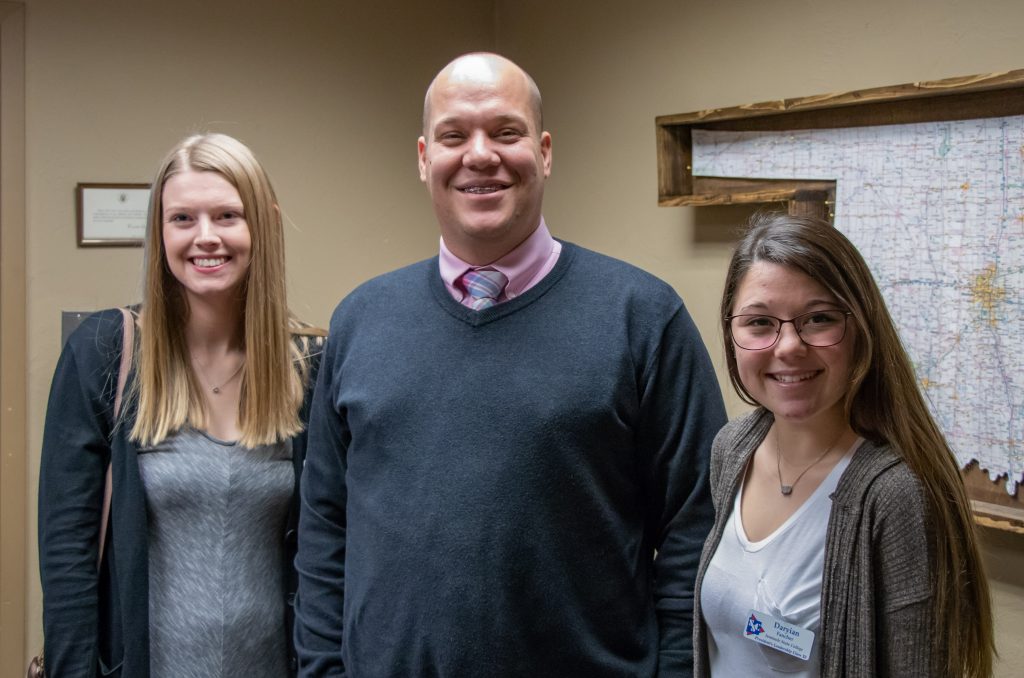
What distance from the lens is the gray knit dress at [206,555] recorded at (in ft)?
5.60

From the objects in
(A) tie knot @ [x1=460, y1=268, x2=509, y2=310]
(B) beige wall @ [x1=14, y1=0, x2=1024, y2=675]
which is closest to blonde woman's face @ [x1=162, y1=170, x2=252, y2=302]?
(A) tie knot @ [x1=460, y1=268, x2=509, y2=310]

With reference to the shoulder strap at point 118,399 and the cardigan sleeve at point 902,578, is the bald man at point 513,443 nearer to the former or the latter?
the cardigan sleeve at point 902,578

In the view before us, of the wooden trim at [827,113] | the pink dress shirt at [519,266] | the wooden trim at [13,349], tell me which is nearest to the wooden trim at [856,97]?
the wooden trim at [827,113]

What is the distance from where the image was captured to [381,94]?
2988mm

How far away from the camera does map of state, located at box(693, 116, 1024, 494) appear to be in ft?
5.81

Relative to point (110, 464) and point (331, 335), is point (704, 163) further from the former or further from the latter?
point (110, 464)

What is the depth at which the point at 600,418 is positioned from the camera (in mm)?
1394

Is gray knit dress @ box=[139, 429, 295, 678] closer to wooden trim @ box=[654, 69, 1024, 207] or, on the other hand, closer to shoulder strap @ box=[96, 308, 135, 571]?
shoulder strap @ box=[96, 308, 135, 571]

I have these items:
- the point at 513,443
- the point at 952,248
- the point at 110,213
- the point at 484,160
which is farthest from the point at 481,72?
the point at 110,213

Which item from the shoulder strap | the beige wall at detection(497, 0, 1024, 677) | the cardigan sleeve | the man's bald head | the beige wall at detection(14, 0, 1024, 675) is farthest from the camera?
the beige wall at detection(14, 0, 1024, 675)

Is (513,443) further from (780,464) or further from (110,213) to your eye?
(110,213)

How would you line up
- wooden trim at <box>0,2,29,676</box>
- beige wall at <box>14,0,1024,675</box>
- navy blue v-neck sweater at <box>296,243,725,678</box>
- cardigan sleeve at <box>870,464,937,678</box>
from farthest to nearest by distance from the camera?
1. wooden trim at <box>0,2,29,676</box>
2. beige wall at <box>14,0,1024,675</box>
3. navy blue v-neck sweater at <box>296,243,725,678</box>
4. cardigan sleeve at <box>870,464,937,678</box>

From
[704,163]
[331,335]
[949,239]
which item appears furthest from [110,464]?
[949,239]

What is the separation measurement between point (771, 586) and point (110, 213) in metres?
1.98
